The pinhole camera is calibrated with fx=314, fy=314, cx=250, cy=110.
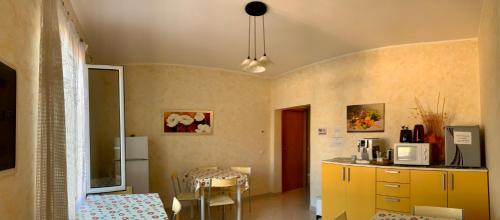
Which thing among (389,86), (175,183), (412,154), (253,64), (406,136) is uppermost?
(253,64)

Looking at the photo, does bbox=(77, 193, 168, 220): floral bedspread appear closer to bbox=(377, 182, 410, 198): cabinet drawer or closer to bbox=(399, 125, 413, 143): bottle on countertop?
bbox=(377, 182, 410, 198): cabinet drawer

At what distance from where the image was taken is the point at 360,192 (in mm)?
3818

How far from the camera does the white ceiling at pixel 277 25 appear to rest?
10.7ft

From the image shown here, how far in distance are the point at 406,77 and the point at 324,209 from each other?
2036 mm

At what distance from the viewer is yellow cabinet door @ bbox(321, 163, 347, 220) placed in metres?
3.98

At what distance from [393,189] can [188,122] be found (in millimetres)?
3574

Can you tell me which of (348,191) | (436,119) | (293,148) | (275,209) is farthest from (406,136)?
(293,148)

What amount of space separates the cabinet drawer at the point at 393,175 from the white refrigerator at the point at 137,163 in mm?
3447

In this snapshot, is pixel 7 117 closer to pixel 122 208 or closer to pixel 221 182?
pixel 122 208

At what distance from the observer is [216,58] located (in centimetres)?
529

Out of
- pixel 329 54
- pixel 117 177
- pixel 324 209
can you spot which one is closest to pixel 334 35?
pixel 329 54

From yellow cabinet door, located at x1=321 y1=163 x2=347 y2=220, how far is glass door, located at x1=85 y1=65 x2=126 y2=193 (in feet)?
8.33

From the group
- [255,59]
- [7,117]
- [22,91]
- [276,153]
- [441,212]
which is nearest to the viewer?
[7,117]

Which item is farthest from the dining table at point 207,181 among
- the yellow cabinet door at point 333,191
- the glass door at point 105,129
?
the yellow cabinet door at point 333,191
